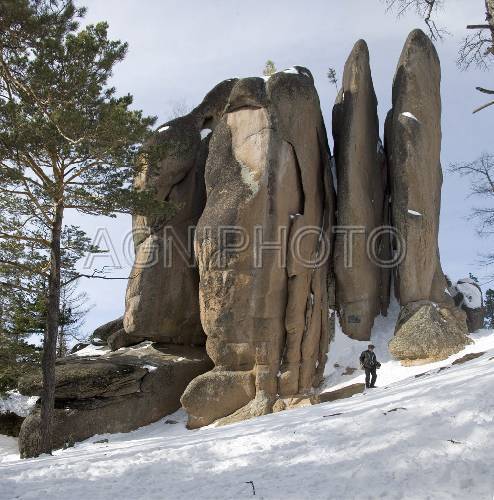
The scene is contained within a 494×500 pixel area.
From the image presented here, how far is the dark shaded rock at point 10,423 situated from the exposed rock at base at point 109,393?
1698 millimetres

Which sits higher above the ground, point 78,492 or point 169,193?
point 169,193

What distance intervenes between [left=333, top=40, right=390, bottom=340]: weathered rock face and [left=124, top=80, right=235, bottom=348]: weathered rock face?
5256 millimetres

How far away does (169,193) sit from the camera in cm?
1980

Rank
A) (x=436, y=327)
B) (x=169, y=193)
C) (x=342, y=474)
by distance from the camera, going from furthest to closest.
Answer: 1. (x=169, y=193)
2. (x=436, y=327)
3. (x=342, y=474)

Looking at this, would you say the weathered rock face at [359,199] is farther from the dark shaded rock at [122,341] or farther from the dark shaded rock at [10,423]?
the dark shaded rock at [10,423]

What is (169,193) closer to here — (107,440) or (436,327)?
(107,440)

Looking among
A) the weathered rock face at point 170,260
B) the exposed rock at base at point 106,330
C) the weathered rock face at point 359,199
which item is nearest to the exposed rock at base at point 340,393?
the weathered rock face at point 359,199

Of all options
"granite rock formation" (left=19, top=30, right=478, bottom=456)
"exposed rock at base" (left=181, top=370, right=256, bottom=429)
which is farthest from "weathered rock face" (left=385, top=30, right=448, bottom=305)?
"exposed rock at base" (left=181, top=370, right=256, bottom=429)

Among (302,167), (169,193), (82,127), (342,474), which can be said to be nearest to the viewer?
(342,474)

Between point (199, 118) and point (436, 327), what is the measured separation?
11712 millimetres

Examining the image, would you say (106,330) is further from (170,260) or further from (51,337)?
(51,337)

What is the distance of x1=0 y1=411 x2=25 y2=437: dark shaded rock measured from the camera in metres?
17.0

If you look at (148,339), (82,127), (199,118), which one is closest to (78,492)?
(82,127)

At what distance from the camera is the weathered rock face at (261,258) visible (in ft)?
49.7
